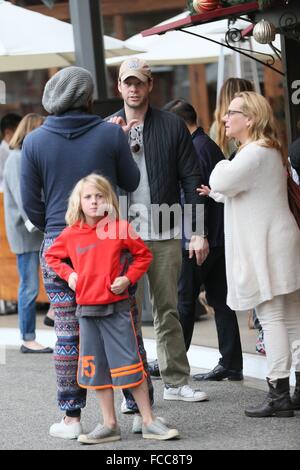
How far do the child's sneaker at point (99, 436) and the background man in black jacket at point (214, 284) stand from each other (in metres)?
1.78

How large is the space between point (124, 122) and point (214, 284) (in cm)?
146

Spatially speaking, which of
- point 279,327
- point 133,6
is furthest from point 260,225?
point 133,6

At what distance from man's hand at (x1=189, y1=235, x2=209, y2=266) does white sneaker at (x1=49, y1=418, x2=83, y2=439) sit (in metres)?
1.27

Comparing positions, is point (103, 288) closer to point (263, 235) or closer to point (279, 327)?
point (263, 235)

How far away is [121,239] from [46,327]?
15.4 feet

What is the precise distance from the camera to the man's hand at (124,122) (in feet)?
22.1

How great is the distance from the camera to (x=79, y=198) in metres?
5.92

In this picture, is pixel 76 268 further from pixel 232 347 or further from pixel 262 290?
pixel 232 347

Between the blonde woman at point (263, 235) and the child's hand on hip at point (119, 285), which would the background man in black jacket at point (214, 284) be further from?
the child's hand on hip at point (119, 285)

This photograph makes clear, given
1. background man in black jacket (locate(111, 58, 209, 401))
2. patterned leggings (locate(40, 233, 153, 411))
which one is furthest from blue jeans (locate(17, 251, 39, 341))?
patterned leggings (locate(40, 233, 153, 411))

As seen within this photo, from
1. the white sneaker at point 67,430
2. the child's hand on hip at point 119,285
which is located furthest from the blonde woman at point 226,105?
the white sneaker at point 67,430

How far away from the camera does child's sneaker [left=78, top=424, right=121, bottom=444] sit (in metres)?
6.01
